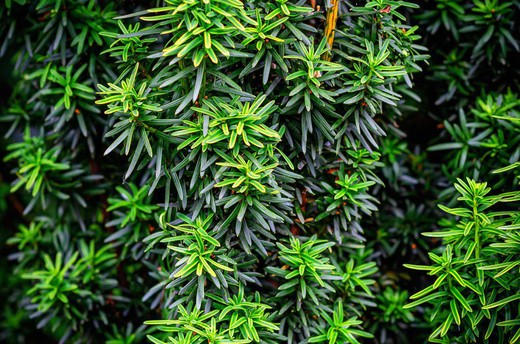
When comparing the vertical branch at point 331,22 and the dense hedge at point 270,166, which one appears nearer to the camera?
the dense hedge at point 270,166

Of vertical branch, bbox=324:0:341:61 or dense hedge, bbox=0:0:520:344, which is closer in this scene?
dense hedge, bbox=0:0:520:344

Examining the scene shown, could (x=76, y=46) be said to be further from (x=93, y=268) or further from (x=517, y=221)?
(x=517, y=221)

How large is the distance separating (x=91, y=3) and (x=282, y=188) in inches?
39.8

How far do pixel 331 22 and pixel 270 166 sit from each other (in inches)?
20.6

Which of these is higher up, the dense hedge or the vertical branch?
the vertical branch

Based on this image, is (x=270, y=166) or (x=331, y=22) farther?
(x=331, y=22)

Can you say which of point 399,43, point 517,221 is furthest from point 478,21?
point 517,221

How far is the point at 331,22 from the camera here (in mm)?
1546

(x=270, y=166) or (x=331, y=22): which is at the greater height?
(x=331, y=22)

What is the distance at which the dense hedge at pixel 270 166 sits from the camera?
142 centimetres

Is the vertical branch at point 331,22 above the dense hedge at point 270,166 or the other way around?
above

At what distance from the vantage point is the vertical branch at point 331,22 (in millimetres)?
1526

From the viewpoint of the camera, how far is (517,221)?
1.46 metres

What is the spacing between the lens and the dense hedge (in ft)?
4.67
